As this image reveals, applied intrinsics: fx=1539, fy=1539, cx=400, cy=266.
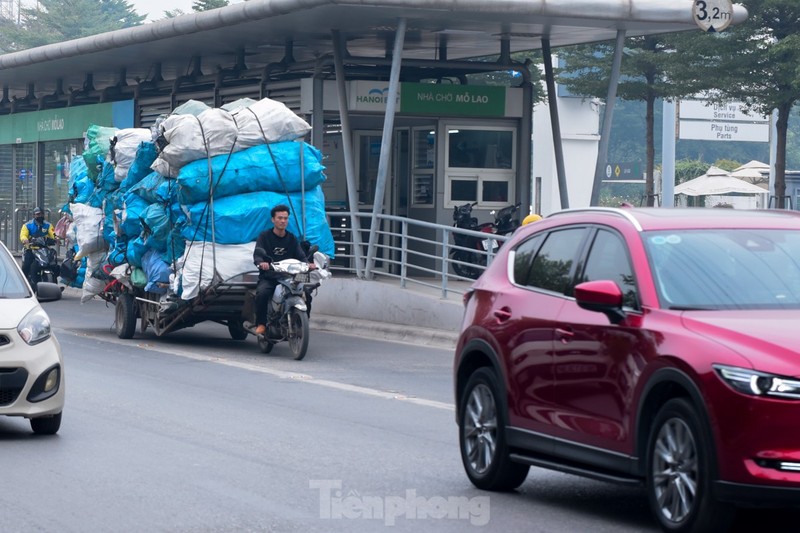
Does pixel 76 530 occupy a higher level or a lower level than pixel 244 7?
lower

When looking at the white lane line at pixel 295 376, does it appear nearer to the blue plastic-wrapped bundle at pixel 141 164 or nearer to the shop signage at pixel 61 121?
the blue plastic-wrapped bundle at pixel 141 164

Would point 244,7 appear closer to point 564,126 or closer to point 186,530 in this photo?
point 186,530

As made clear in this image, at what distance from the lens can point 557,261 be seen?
869 cm

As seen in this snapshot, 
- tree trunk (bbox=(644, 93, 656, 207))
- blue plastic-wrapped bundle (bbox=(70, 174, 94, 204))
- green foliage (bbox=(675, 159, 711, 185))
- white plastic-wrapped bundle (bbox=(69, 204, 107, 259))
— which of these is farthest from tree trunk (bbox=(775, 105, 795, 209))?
green foliage (bbox=(675, 159, 711, 185))

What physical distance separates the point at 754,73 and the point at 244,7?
54.5ft

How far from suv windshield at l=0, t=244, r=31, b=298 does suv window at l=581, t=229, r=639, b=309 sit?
5.08 meters

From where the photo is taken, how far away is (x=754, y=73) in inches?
1407

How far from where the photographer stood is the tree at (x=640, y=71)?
40.4 m

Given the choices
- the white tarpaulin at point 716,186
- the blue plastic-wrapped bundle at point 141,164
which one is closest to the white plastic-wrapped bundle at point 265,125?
the blue plastic-wrapped bundle at point 141,164

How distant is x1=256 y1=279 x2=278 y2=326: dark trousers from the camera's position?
18188mm

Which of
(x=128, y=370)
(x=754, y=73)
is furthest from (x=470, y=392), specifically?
(x=754, y=73)

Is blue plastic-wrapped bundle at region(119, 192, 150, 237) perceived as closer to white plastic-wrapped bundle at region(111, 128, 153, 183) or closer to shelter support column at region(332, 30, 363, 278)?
white plastic-wrapped bundle at region(111, 128, 153, 183)

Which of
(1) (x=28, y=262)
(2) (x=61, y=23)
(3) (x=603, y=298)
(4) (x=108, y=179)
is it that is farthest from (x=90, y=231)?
(2) (x=61, y=23)

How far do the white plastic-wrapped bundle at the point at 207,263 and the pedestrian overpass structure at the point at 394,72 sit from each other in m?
4.20
